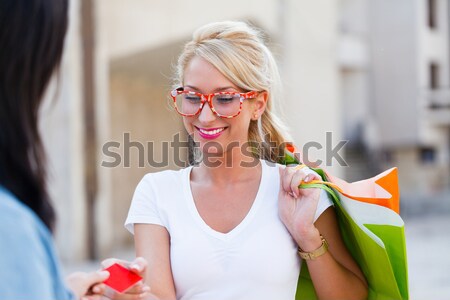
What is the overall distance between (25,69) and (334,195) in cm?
126

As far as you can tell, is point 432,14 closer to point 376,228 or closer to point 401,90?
point 401,90

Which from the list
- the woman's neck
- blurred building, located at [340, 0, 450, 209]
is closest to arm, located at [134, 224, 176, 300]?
the woman's neck

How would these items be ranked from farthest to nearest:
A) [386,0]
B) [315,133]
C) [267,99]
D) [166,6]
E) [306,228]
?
[386,0] < [315,133] < [166,6] < [267,99] < [306,228]

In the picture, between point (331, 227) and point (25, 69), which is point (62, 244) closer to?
point (331, 227)

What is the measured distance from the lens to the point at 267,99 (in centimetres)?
237

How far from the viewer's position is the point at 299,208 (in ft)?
6.73

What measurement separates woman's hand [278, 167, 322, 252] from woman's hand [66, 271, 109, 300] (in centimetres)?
78

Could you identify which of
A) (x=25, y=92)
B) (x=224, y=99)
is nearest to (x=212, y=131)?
(x=224, y=99)

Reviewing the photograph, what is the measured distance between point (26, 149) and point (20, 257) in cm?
18

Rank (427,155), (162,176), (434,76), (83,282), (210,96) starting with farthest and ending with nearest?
(434,76) → (427,155) → (162,176) → (210,96) → (83,282)

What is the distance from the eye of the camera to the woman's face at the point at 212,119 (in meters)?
2.15

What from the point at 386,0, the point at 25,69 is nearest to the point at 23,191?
the point at 25,69

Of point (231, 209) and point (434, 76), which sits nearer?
point (231, 209)

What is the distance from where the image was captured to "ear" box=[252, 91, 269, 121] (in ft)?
7.54
